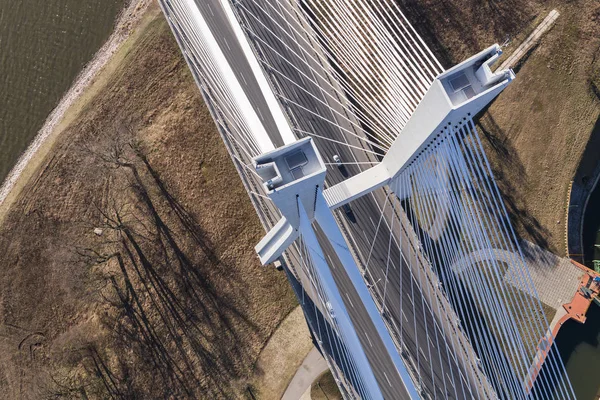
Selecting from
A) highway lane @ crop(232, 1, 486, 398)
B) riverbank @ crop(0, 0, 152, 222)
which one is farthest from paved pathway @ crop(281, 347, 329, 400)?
riverbank @ crop(0, 0, 152, 222)

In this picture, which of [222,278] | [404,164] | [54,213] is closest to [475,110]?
[404,164]

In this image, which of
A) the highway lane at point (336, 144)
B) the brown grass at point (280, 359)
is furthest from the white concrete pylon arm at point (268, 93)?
the brown grass at point (280, 359)

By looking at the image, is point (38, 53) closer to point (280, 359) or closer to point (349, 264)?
point (349, 264)

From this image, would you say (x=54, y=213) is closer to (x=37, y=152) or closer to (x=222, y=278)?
(x=37, y=152)

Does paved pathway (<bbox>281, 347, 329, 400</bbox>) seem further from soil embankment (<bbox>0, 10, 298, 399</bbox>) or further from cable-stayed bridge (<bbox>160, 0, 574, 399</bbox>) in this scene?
cable-stayed bridge (<bbox>160, 0, 574, 399</bbox>)

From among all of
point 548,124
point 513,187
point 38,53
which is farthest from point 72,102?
point 548,124

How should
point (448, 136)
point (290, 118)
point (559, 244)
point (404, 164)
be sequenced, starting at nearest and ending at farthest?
point (448, 136)
point (404, 164)
point (290, 118)
point (559, 244)

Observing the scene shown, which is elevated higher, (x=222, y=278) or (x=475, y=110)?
(x=475, y=110)
